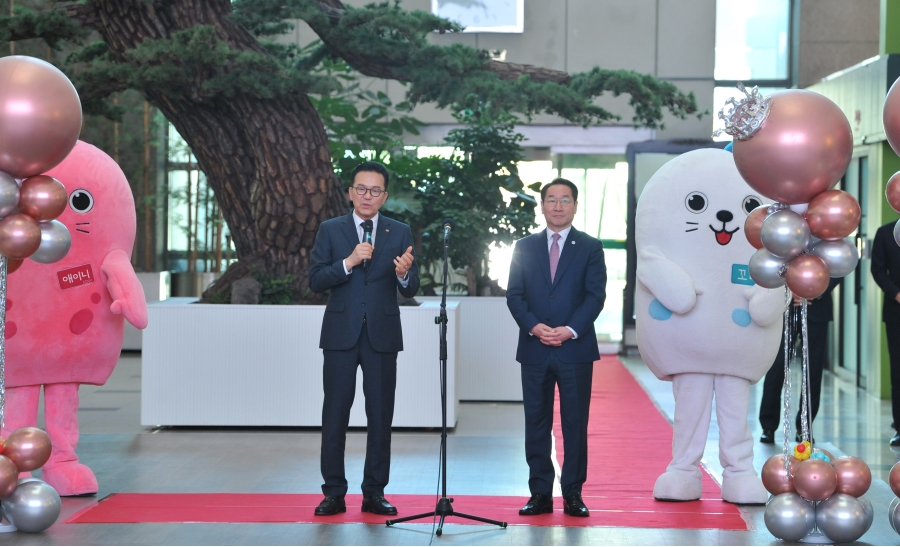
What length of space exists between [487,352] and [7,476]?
4197 millimetres

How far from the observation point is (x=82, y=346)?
447cm

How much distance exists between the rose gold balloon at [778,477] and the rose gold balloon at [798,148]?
3.27 feet

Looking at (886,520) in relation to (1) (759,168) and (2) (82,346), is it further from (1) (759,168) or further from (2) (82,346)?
(2) (82,346)

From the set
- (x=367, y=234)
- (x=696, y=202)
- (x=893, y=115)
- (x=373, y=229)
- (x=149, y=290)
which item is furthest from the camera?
(x=149, y=290)

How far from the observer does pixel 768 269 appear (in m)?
3.65

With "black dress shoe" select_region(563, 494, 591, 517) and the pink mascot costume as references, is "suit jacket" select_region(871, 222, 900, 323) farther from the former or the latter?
the pink mascot costume

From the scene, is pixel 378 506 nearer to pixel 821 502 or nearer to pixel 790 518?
pixel 790 518

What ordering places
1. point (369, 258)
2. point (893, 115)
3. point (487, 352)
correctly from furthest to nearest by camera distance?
point (487, 352) < point (369, 258) < point (893, 115)

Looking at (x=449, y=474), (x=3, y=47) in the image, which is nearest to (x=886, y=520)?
(x=449, y=474)

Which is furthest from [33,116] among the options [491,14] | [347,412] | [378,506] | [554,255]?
[491,14]

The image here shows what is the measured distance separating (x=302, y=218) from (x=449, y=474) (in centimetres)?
234

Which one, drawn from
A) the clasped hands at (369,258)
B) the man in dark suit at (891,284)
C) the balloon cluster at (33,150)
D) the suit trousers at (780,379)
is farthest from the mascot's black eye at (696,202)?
the balloon cluster at (33,150)

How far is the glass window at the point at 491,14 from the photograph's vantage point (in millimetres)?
10891

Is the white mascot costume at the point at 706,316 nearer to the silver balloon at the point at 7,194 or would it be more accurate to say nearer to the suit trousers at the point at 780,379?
the suit trousers at the point at 780,379
